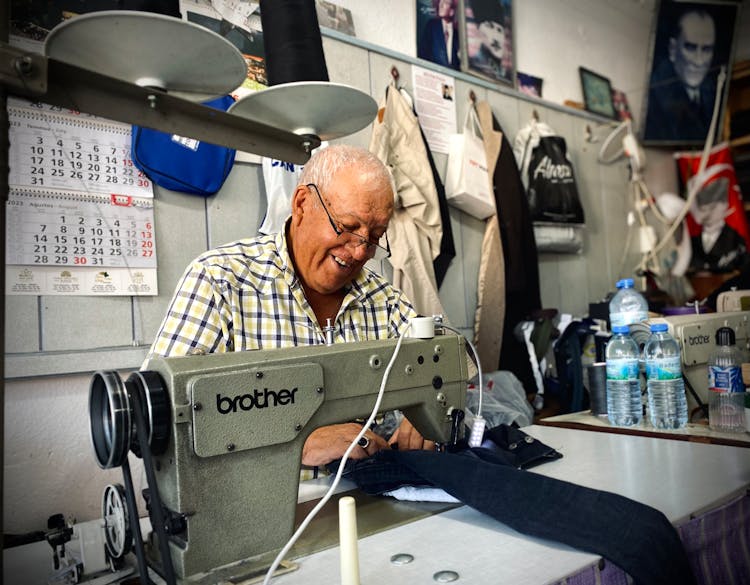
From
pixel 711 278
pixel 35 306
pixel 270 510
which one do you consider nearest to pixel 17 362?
pixel 35 306

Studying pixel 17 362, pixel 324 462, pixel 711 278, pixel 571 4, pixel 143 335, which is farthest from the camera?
pixel 711 278

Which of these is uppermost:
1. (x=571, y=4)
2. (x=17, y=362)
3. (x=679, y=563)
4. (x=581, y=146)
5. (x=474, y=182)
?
(x=571, y=4)

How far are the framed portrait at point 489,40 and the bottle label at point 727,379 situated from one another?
223cm

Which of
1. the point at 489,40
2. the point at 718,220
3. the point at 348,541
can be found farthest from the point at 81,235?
the point at 718,220

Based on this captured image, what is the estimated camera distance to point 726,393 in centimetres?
147

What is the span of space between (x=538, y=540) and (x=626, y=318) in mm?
1069

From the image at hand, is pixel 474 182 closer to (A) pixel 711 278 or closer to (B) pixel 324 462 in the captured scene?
(B) pixel 324 462

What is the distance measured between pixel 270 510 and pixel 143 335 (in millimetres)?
1254

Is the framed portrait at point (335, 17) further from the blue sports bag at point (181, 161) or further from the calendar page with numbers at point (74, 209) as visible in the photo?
the calendar page with numbers at point (74, 209)

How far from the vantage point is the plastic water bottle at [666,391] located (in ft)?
5.03

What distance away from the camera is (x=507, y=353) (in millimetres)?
2939

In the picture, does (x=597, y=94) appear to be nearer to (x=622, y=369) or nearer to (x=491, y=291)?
(x=491, y=291)

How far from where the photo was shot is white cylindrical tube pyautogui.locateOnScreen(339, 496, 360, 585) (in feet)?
2.14

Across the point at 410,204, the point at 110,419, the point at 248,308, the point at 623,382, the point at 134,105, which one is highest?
the point at 410,204
